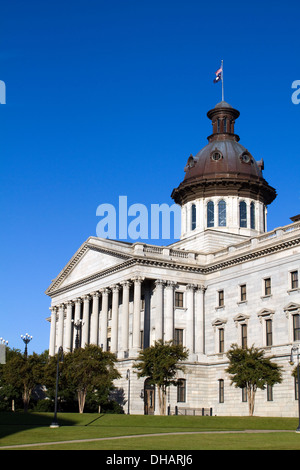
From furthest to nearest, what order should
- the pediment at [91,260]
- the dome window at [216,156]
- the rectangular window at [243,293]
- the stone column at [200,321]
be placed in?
the dome window at [216,156] < the pediment at [91,260] < the stone column at [200,321] < the rectangular window at [243,293]

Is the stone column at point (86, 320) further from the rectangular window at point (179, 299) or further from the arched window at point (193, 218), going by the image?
the arched window at point (193, 218)

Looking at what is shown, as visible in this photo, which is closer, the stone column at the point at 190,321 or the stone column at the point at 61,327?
the stone column at the point at 190,321

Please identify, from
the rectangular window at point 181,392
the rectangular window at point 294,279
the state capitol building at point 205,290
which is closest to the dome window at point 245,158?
the state capitol building at point 205,290

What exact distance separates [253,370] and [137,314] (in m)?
14.9

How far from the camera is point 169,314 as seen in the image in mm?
65625

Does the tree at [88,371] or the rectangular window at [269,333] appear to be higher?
the rectangular window at [269,333]

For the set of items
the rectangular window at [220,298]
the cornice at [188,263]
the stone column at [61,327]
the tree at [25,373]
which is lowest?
the tree at [25,373]

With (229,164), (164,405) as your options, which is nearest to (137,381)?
(164,405)

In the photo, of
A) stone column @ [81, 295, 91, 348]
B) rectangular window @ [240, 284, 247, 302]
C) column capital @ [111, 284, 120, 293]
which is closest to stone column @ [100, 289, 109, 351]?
column capital @ [111, 284, 120, 293]

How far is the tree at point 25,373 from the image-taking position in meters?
62.1

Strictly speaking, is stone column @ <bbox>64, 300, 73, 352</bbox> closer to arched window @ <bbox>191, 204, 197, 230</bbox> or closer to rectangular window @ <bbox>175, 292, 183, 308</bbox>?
rectangular window @ <bbox>175, 292, 183, 308</bbox>

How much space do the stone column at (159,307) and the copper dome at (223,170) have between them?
15874mm

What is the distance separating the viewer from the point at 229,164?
7806 centimetres
